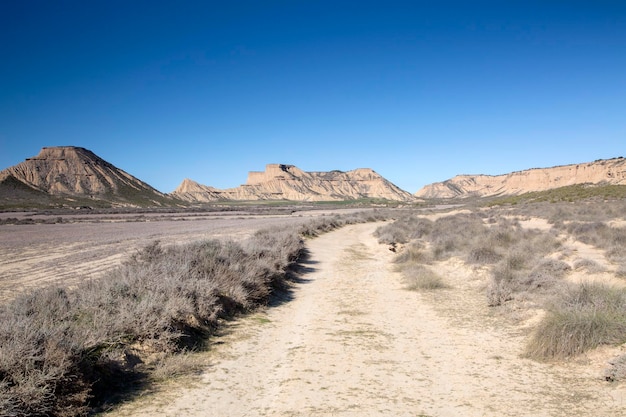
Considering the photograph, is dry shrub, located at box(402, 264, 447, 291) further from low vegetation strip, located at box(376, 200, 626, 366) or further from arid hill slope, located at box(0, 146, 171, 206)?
arid hill slope, located at box(0, 146, 171, 206)

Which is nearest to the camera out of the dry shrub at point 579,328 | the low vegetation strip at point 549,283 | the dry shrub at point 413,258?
the dry shrub at point 579,328

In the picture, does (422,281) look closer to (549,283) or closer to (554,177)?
(549,283)

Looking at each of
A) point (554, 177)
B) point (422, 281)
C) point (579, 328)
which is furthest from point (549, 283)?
point (554, 177)

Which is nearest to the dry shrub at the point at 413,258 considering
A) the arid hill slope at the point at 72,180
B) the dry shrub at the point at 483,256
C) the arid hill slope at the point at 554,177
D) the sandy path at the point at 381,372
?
the dry shrub at the point at 483,256

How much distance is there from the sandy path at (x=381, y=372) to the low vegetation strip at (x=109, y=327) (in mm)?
571

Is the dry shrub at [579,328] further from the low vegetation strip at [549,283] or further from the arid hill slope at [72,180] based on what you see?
the arid hill slope at [72,180]

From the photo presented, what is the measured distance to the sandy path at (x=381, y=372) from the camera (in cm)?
498

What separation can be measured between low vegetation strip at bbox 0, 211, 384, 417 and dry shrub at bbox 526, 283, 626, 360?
18.5 ft

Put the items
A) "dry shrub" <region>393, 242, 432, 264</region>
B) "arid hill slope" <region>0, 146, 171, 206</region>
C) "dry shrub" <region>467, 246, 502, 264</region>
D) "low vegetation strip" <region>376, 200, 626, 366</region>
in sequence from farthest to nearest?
"arid hill slope" <region>0, 146, 171, 206</region>
"dry shrub" <region>393, 242, 432, 264</region>
"dry shrub" <region>467, 246, 502, 264</region>
"low vegetation strip" <region>376, 200, 626, 366</region>

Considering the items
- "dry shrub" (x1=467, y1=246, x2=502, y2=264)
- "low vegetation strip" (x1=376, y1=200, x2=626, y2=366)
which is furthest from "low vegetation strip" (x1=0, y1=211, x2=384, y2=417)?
"dry shrub" (x1=467, y1=246, x2=502, y2=264)

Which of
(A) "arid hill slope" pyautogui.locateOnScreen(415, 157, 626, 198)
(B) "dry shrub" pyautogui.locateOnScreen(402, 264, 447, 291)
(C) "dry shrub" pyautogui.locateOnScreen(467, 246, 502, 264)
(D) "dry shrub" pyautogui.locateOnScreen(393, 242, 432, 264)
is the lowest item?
(B) "dry shrub" pyautogui.locateOnScreen(402, 264, 447, 291)

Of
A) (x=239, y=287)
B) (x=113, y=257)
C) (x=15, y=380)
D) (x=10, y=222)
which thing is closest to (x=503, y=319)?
(x=239, y=287)

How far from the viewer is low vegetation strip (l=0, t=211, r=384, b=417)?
4371mm

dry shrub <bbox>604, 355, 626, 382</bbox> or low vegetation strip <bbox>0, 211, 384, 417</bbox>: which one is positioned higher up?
low vegetation strip <bbox>0, 211, 384, 417</bbox>
